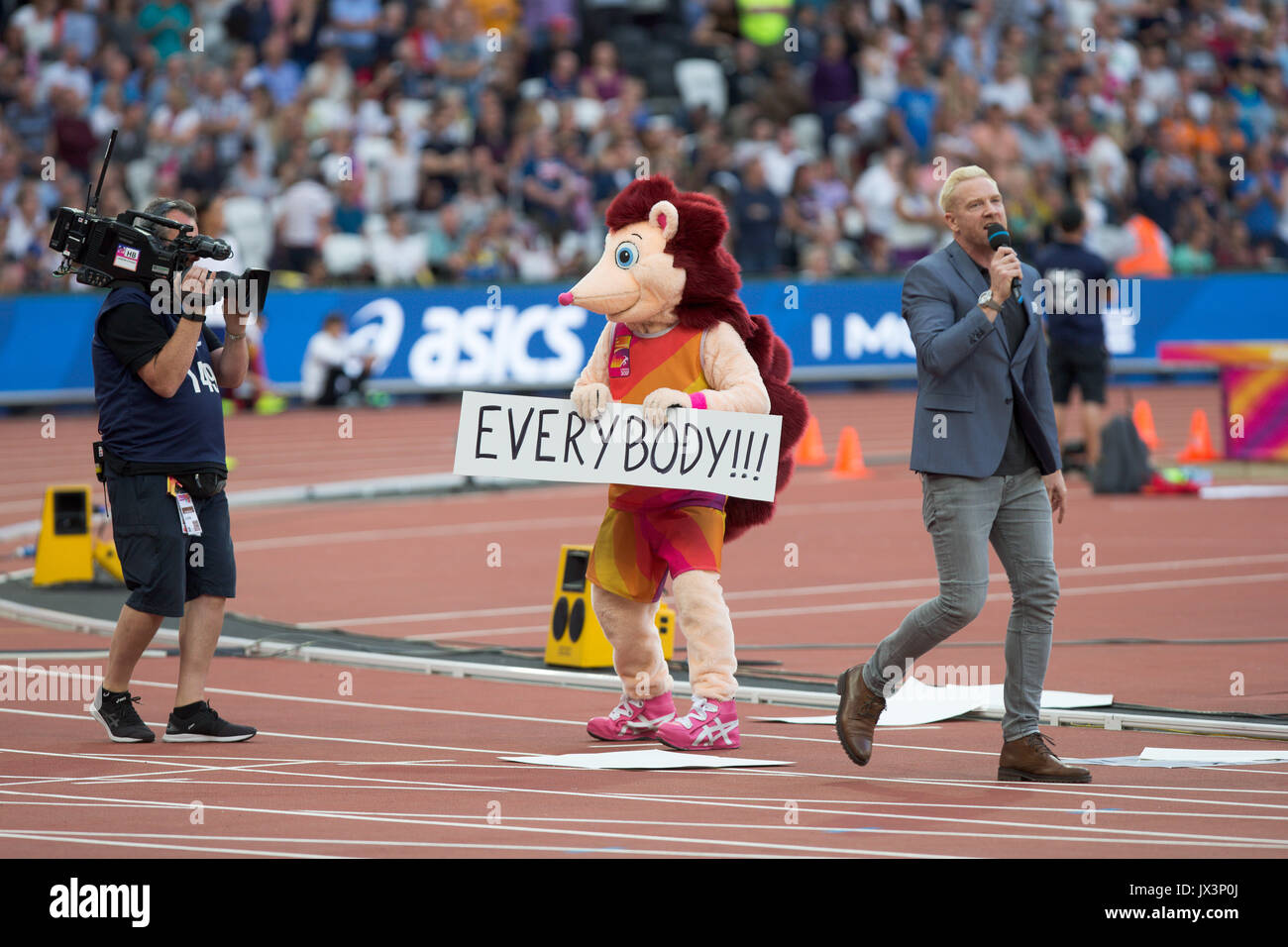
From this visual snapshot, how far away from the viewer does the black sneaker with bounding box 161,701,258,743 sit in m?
8.48

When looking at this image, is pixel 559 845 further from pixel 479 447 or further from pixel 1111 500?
pixel 1111 500

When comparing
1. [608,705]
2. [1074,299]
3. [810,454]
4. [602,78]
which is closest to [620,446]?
[608,705]

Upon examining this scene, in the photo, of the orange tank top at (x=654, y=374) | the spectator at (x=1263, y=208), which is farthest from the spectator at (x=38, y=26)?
the orange tank top at (x=654, y=374)

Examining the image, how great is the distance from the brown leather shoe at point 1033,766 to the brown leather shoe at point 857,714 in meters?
0.49

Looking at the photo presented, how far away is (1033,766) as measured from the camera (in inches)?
293

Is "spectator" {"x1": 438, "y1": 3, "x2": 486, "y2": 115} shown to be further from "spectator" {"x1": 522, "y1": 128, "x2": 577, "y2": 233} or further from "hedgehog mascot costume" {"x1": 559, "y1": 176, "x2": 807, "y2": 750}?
"hedgehog mascot costume" {"x1": 559, "y1": 176, "x2": 807, "y2": 750}

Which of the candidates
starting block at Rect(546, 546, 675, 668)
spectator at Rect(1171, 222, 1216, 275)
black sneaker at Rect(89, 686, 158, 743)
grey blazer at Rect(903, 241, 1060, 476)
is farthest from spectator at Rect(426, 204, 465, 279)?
grey blazer at Rect(903, 241, 1060, 476)

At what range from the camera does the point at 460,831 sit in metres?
6.63

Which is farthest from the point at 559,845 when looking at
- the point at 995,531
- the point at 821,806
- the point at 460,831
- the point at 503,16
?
A: the point at 503,16

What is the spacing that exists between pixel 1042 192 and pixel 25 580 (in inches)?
751

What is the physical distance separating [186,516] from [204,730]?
0.88 m

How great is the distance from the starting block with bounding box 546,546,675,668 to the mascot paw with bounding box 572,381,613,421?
2061 millimetres

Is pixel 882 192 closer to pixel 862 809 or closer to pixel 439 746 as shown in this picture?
pixel 439 746

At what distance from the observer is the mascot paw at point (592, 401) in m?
8.22
